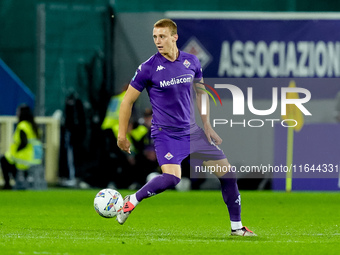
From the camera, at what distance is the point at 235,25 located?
16.2 meters

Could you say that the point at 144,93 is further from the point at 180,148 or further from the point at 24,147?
the point at 180,148

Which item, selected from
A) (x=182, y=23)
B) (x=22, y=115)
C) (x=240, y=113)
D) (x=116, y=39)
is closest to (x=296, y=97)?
(x=240, y=113)

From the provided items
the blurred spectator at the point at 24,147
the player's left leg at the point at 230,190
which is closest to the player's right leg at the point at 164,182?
the player's left leg at the point at 230,190

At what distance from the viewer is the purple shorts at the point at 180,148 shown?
8117mm

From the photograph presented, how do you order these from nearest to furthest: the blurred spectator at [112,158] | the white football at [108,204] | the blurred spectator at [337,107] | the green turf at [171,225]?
the green turf at [171,225], the white football at [108,204], the blurred spectator at [337,107], the blurred spectator at [112,158]

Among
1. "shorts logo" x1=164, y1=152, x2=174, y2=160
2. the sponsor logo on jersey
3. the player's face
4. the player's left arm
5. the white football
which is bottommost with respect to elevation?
the white football

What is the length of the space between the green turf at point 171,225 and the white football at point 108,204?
0.20 meters

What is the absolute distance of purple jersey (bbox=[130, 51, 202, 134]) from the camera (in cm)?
811

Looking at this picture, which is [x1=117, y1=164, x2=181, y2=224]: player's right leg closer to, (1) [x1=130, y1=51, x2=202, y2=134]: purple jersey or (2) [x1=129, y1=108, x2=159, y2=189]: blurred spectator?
(1) [x1=130, y1=51, x2=202, y2=134]: purple jersey

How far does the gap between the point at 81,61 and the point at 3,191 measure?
9.57 ft

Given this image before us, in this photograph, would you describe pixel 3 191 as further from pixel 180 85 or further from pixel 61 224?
pixel 180 85

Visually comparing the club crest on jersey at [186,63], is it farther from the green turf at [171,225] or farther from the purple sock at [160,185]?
the green turf at [171,225]

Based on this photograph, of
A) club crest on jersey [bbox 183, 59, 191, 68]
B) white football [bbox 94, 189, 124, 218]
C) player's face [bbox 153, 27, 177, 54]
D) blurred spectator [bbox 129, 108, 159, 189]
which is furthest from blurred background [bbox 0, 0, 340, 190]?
player's face [bbox 153, 27, 177, 54]

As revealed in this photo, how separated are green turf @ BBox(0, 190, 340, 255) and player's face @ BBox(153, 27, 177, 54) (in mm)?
1665
